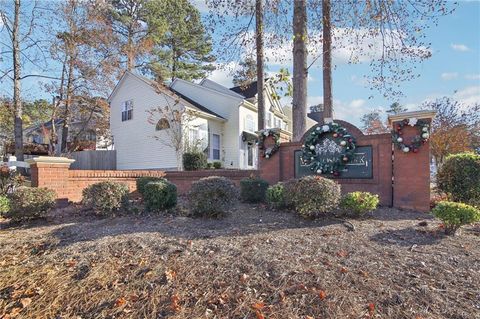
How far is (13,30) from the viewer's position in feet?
48.1

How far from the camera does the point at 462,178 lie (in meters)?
6.32

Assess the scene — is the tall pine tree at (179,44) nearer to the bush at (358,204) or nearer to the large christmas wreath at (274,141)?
the large christmas wreath at (274,141)

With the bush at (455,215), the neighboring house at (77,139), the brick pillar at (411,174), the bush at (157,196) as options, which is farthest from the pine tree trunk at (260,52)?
the neighboring house at (77,139)

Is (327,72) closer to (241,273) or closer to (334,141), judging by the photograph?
(334,141)

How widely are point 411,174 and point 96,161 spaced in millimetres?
20213

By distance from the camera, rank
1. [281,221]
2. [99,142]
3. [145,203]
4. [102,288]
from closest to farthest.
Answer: [102,288], [281,221], [145,203], [99,142]

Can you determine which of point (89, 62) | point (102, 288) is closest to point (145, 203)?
point (102, 288)

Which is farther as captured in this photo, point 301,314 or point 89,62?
point 89,62

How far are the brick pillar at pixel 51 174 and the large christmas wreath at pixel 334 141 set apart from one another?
6.28 meters

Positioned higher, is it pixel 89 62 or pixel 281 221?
pixel 89 62

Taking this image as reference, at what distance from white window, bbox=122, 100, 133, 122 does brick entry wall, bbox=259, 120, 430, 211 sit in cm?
1680

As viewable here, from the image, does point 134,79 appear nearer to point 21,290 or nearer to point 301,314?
point 21,290

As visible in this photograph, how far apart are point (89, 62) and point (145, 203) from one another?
16152 millimetres

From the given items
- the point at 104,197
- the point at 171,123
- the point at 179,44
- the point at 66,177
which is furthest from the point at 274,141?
the point at 179,44
